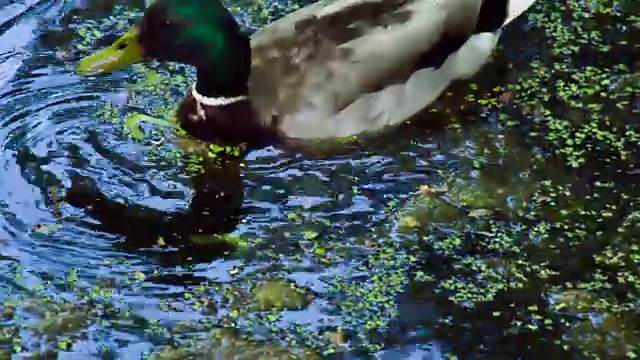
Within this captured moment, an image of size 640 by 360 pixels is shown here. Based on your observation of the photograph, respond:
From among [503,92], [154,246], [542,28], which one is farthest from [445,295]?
[542,28]

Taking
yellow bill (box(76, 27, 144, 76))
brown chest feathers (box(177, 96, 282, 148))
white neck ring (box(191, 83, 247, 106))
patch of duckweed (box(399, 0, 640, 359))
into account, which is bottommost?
patch of duckweed (box(399, 0, 640, 359))

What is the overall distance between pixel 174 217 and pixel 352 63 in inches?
38.5

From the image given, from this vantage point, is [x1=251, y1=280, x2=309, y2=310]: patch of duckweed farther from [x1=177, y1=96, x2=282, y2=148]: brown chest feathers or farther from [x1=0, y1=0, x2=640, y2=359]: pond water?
[x1=177, y1=96, x2=282, y2=148]: brown chest feathers

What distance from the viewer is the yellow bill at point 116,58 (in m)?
4.64

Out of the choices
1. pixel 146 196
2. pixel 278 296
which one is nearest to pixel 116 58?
pixel 146 196

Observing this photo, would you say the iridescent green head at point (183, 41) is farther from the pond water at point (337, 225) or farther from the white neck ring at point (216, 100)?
the pond water at point (337, 225)

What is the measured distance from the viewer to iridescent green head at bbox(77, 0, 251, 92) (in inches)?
183

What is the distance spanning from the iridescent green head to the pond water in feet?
1.01

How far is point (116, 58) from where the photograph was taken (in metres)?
4.65

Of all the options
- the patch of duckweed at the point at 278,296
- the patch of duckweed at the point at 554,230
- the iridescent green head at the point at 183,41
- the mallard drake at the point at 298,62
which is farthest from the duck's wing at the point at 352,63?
the patch of duckweed at the point at 278,296

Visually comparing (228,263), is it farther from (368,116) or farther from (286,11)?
(286,11)

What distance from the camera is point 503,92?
510cm

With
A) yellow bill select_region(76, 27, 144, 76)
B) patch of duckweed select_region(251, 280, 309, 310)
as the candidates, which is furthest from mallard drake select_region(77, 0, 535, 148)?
patch of duckweed select_region(251, 280, 309, 310)

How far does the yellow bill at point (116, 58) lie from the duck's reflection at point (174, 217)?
44 cm
